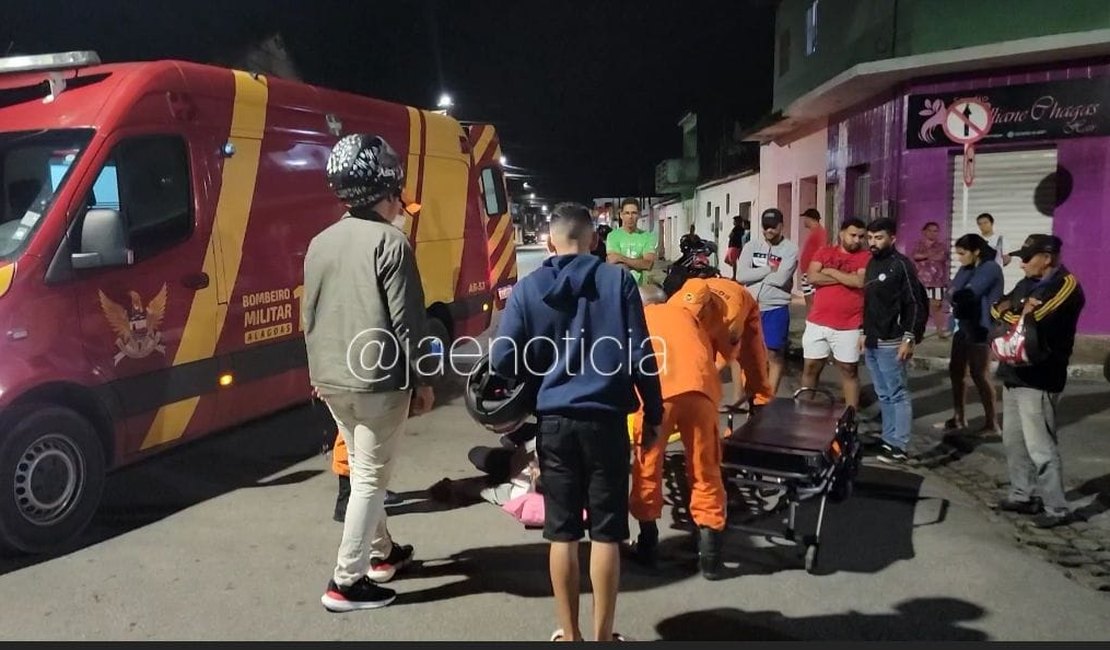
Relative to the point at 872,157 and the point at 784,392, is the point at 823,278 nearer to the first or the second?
the point at 784,392

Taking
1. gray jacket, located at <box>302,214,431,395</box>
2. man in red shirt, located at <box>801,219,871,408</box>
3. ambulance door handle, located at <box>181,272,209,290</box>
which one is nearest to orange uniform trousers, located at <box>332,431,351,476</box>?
gray jacket, located at <box>302,214,431,395</box>

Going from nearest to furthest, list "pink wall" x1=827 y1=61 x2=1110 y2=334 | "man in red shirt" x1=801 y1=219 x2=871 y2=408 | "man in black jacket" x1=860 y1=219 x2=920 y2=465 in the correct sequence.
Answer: "man in black jacket" x1=860 y1=219 x2=920 y2=465
"man in red shirt" x1=801 y1=219 x2=871 y2=408
"pink wall" x1=827 y1=61 x2=1110 y2=334

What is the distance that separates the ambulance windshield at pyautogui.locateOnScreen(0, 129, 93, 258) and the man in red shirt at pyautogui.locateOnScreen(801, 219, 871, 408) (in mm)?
5060

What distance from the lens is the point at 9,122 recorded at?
497 cm

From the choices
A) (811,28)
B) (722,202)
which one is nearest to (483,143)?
(811,28)

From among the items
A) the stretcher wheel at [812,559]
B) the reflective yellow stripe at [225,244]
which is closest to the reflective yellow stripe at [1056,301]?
the stretcher wheel at [812,559]

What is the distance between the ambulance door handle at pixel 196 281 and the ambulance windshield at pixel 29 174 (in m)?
0.89

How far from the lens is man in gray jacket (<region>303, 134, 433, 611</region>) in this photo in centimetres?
360

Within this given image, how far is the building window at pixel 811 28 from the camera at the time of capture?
18.2 metres

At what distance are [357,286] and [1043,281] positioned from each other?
3.86 m

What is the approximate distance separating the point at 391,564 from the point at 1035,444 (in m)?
3.70

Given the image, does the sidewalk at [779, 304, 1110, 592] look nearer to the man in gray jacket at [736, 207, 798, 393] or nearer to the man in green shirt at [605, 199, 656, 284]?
the man in gray jacket at [736, 207, 798, 393]

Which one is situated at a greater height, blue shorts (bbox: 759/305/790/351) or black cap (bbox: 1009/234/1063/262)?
black cap (bbox: 1009/234/1063/262)

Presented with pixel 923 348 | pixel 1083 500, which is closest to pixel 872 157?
pixel 923 348
